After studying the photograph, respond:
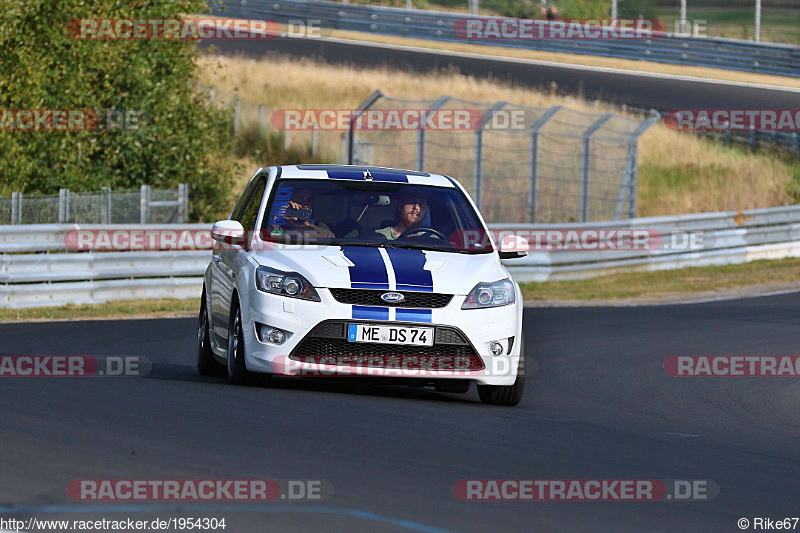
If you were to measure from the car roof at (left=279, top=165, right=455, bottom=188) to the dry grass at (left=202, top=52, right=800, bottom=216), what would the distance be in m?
20.5

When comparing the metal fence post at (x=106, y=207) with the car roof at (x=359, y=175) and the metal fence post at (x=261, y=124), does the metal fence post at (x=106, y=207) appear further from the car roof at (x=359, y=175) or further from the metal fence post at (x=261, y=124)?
the metal fence post at (x=261, y=124)

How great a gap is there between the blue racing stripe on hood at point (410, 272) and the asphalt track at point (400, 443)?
0.76 meters

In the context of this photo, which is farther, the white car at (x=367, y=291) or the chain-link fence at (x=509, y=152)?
the chain-link fence at (x=509, y=152)

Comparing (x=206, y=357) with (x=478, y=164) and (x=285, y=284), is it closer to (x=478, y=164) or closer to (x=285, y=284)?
(x=285, y=284)

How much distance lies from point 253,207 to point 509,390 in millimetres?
2368

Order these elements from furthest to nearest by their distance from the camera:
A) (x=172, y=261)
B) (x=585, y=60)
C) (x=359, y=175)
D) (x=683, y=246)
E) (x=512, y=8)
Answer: (x=512, y=8)
(x=585, y=60)
(x=683, y=246)
(x=172, y=261)
(x=359, y=175)

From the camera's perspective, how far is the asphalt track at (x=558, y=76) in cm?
3678

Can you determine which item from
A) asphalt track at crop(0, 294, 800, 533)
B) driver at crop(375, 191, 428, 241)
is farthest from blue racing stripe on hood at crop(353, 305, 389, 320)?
driver at crop(375, 191, 428, 241)

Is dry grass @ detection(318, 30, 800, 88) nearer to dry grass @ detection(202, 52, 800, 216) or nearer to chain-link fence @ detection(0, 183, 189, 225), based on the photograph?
dry grass @ detection(202, 52, 800, 216)

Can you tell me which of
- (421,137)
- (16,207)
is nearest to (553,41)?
(421,137)

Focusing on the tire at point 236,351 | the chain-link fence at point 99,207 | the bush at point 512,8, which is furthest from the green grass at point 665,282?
the bush at point 512,8

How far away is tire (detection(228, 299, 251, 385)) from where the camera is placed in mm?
9484

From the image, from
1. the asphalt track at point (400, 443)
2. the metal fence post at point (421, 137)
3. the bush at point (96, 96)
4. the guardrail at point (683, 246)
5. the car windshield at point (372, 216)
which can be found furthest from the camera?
the bush at point (96, 96)

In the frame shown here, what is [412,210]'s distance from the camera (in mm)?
10242
